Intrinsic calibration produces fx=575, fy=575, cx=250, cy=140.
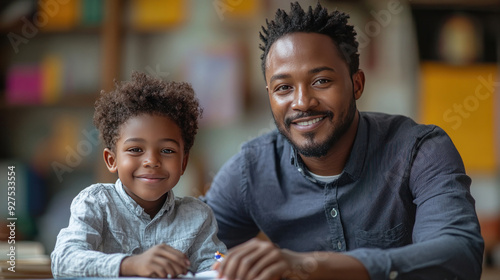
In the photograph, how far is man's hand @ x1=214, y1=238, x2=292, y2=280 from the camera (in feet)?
2.72

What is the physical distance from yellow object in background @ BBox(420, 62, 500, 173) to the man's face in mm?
1728

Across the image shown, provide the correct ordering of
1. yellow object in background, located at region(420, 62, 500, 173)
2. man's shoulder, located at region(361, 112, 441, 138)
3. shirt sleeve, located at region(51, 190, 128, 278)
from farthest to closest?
1. yellow object in background, located at region(420, 62, 500, 173)
2. man's shoulder, located at region(361, 112, 441, 138)
3. shirt sleeve, located at region(51, 190, 128, 278)

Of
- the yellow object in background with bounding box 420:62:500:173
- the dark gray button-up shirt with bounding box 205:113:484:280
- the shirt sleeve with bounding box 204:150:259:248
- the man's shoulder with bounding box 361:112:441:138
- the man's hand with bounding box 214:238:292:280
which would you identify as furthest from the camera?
the yellow object in background with bounding box 420:62:500:173

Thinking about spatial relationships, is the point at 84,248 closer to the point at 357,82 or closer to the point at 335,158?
the point at 335,158

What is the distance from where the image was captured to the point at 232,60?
2969 mm

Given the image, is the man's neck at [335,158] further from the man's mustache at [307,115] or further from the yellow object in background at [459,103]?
the yellow object in background at [459,103]

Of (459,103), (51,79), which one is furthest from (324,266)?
(51,79)

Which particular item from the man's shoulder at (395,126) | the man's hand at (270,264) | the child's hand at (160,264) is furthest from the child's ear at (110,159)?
the man's shoulder at (395,126)

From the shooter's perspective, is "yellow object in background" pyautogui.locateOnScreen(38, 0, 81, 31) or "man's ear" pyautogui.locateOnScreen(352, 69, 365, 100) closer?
"man's ear" pyautogui.locateOnScreen(352, 69, 365, 100)

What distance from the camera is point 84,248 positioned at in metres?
1.02

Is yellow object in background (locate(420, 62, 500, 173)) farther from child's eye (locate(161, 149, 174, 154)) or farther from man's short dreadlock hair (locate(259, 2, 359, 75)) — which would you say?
child's eye (locate(161, 149, 174, 154))

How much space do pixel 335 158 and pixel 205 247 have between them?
423 millimetres

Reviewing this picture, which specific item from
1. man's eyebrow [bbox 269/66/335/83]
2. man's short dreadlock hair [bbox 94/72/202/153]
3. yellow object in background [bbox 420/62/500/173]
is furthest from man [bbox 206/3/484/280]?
yellow object in background [bbox 420/62/500/173]

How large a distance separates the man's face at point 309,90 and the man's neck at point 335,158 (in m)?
0.04
